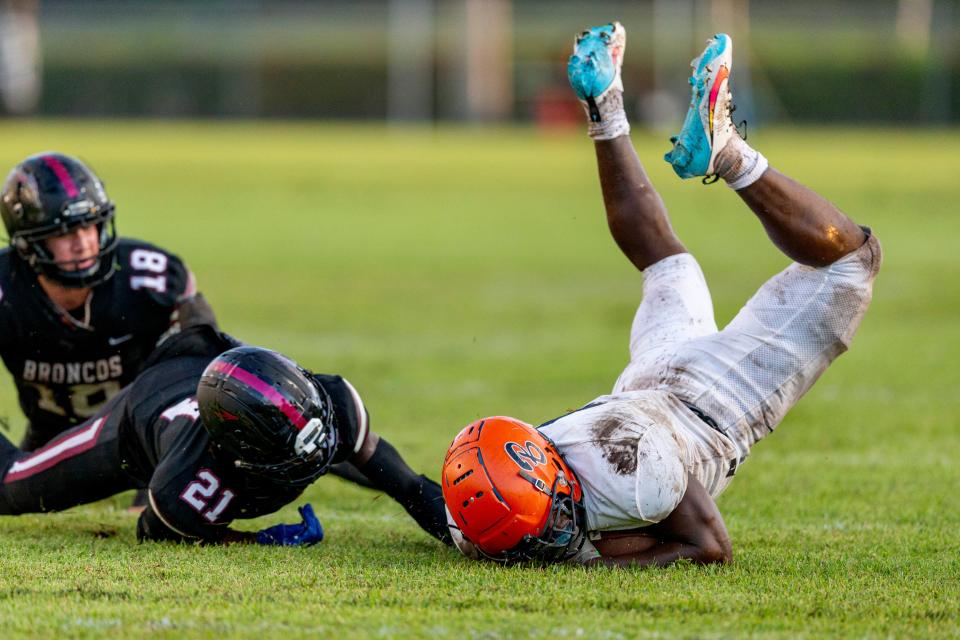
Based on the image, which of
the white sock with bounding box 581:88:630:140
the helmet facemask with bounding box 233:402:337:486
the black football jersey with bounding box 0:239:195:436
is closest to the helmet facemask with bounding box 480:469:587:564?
the helmet facemask with bounding box 233:402:337:486

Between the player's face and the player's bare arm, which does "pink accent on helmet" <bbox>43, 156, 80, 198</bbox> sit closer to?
the player's face

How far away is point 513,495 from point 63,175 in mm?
2927

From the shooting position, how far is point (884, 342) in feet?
36.9

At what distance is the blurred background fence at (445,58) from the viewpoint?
41.8m

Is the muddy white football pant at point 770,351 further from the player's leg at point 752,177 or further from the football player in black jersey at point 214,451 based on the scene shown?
the football player in black jersey at point 214,451

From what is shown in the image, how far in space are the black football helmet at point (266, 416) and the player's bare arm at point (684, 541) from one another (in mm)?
1079

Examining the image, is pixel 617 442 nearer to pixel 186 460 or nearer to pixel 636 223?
pixel 636 223

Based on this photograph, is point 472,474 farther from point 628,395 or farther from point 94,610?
point 94,610

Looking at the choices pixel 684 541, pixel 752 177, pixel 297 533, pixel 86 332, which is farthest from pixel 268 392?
pixel 752 177

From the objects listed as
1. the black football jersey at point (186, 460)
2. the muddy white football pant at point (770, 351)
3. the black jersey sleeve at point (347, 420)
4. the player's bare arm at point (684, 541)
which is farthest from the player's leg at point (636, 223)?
the black football jersey at point (186, 460)

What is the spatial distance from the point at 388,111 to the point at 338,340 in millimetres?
34405

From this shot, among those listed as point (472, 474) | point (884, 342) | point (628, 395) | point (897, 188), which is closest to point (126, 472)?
point (472, 474)

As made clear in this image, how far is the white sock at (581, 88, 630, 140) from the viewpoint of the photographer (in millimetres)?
5840

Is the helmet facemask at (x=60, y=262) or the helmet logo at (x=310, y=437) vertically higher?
the helmet facemask at (x=60, y=262)
